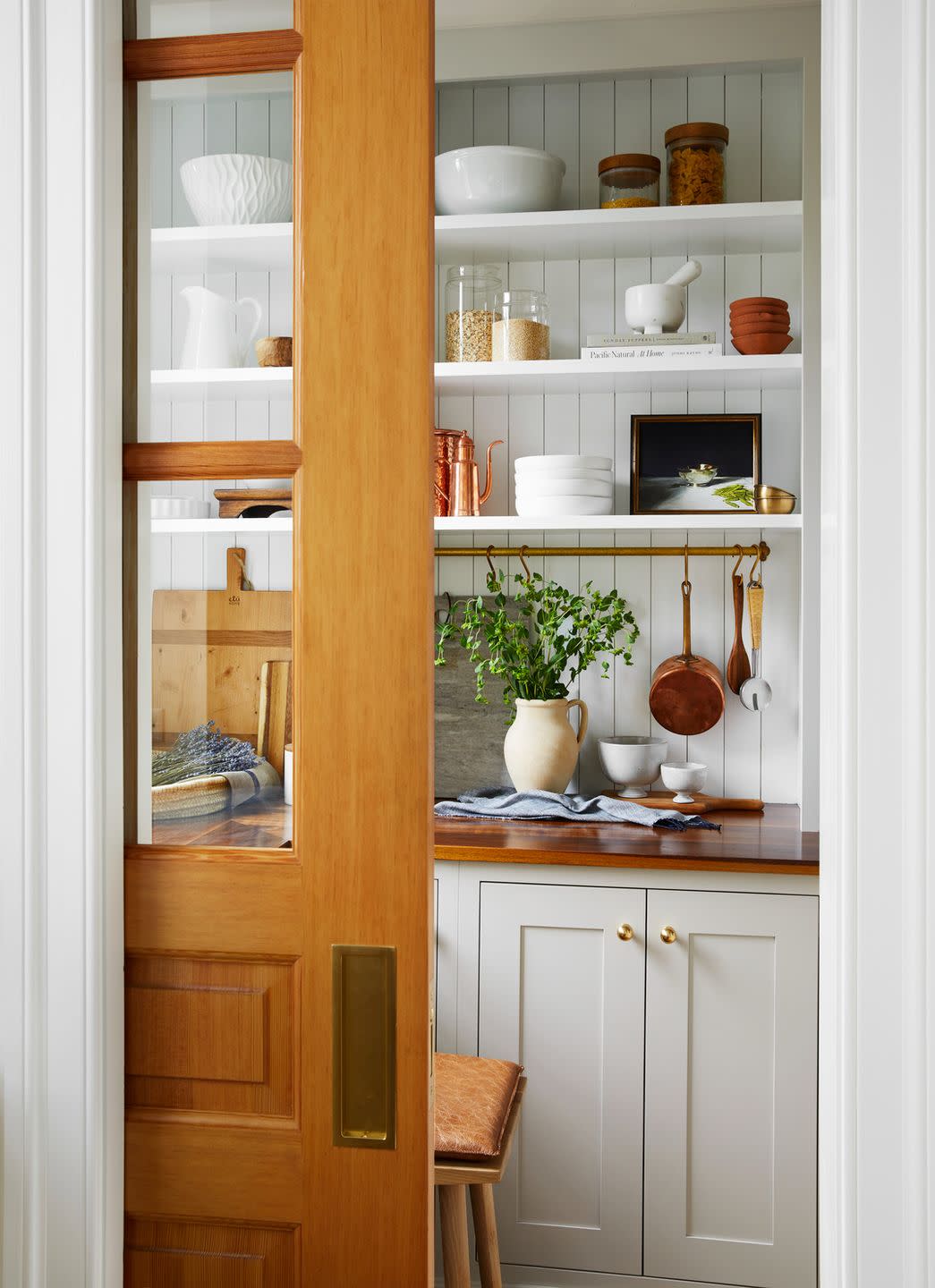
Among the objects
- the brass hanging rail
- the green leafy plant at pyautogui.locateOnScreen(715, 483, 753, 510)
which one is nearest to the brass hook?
the brass hanging rail

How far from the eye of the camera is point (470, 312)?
8.79 feet

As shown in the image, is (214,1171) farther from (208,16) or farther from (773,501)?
(773,501)

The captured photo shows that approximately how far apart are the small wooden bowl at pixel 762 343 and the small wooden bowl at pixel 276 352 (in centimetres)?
165

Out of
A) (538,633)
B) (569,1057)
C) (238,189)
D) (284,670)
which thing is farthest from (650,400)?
(284,670)

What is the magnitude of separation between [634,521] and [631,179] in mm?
846

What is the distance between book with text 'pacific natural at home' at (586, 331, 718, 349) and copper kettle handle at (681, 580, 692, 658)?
2.00ft

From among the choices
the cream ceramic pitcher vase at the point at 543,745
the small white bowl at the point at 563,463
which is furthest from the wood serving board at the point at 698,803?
the small white bowl at the point at 563,463

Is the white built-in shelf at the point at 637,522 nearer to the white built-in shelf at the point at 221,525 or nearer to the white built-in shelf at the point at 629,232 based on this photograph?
the white built-in shelf at the point at 629,232

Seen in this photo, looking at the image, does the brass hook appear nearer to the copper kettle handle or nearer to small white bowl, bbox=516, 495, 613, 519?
the copper kettle handle

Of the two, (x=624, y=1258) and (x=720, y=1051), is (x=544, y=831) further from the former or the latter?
(x=624, y=1258)

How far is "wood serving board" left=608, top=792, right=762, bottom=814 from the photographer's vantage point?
262cm

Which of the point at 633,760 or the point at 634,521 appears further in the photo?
the point at 633,760
